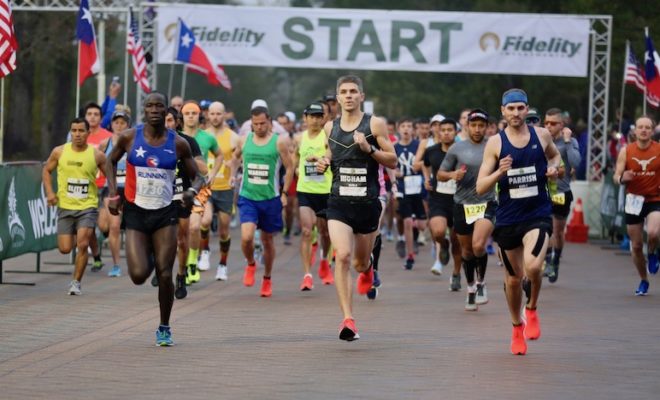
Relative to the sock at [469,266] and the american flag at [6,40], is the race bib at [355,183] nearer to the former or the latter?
the sock at [469,266]

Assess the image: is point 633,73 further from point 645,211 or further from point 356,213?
point 356,213

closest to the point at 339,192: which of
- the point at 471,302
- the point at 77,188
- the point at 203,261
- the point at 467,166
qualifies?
the point at 471,302

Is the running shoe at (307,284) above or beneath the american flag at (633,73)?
beneath

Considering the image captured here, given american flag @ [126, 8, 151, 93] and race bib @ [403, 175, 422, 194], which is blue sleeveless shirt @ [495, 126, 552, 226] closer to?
race bib @ [403, 175, 422, 194]

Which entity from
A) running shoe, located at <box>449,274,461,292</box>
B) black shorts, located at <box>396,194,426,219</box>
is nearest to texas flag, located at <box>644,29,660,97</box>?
black shorts, located at <box>396,194,426,219</box>

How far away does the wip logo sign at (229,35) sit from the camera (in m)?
28.3

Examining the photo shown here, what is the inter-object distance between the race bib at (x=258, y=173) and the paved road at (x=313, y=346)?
1284 millimetres

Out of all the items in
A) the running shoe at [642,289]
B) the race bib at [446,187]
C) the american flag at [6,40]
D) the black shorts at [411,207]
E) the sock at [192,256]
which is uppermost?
the american flag at [6,40]

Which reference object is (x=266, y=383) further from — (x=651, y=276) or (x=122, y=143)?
(x=651, y=276)

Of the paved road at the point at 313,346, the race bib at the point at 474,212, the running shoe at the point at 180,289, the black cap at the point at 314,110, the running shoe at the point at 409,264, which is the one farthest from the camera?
the running shoe at the point at 409,264

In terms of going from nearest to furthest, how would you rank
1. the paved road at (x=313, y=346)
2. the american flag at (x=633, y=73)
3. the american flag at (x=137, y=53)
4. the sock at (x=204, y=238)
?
1. the paved road at (x=313, y=346)
2. the sock at (x=204, y=238)
3. the american flag at (x=137, y=53)
4. the american flag at (x=633, y=73)

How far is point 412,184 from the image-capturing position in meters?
22.2

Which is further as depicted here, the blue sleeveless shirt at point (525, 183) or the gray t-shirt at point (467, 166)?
the gray t-shirt at point (467, 166)

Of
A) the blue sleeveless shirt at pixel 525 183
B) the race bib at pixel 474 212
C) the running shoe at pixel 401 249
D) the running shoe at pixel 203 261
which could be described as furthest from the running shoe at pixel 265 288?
the running shoe at pixel 401 249
